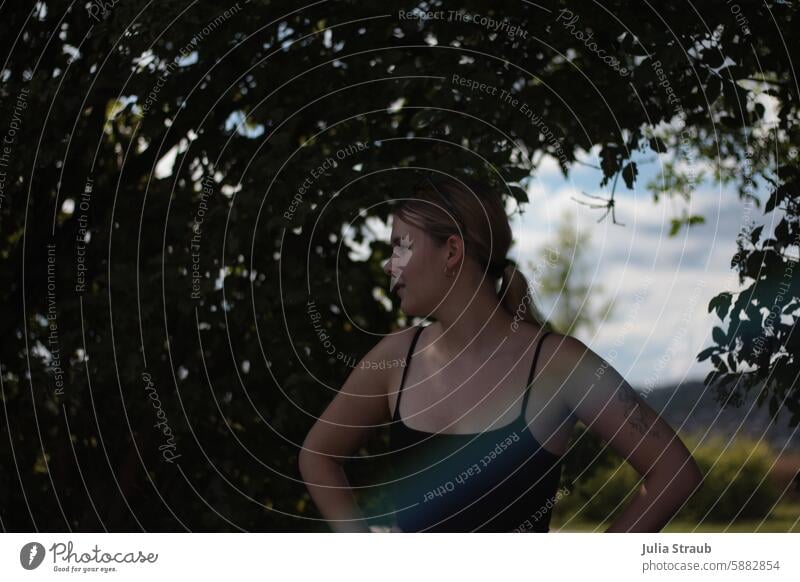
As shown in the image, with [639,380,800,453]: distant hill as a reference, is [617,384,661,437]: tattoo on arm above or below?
above

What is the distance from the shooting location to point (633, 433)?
2.24 m

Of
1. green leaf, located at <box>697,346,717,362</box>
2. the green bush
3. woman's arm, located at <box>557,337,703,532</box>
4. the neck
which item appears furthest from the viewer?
the green bush

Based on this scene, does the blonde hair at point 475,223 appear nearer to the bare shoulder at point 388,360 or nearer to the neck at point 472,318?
the neck at point 472,318

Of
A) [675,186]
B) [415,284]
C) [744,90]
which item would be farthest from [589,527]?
[415,284]

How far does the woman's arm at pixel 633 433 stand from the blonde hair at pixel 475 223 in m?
0.18

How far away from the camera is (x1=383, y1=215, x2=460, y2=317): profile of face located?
244 centimetres

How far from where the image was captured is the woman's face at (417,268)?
8.03ft

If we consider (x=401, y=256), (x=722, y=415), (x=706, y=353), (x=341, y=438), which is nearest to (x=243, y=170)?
(x=401, y=256)

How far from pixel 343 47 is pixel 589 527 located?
3.26 meters

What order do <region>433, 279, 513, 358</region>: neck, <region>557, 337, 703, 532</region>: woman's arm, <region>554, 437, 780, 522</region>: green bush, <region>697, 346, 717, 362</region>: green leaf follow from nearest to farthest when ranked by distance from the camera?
<region>557, 337, 703, 532</region>: woman's arm < <region>433, 279, 513, 358</region>: neck < <region>697, 346, 717, 362</region>: green leaf < <region>554, 437, 780, 522</region>: green bush
